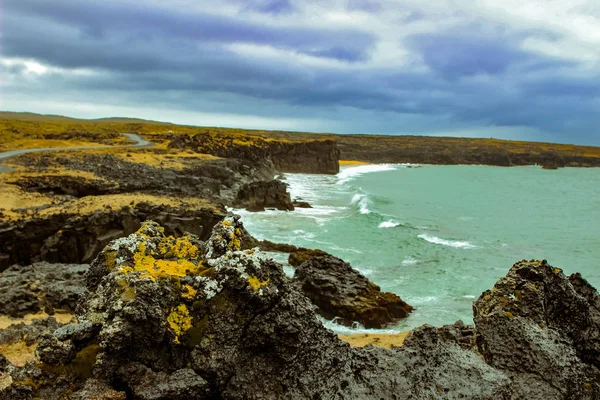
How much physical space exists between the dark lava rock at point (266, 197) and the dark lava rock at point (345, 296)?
806 inches

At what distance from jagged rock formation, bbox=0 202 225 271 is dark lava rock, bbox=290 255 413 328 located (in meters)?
6.52

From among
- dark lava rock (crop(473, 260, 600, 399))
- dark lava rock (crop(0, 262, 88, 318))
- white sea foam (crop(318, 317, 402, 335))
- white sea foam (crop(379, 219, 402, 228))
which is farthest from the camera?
white sea foam (crop(379, 219, 402, 228))

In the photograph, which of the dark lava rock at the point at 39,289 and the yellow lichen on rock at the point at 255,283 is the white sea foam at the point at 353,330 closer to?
the dark lava rock at the point at 39,289

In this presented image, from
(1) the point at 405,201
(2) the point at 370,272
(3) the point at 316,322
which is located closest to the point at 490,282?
(2) the point at 370,272

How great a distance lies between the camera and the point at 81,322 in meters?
4.80

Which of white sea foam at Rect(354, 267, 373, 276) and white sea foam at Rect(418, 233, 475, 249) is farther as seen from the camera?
white sea foam at Rect(418, 233, 475, 249)

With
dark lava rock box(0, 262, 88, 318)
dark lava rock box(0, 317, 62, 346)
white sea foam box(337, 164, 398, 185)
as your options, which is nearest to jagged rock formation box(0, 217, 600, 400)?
dark lava rock box(0, 317, 62, 346)

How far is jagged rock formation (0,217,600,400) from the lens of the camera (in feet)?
14.7

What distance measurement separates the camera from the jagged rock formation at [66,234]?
623 inches

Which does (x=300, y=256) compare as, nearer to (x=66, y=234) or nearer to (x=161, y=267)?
(x=66, y=234)

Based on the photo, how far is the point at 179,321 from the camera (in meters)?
4.70

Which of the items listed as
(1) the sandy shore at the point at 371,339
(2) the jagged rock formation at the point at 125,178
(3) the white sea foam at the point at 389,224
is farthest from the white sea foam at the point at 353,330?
(3) the white sea foam at the point at 389,224

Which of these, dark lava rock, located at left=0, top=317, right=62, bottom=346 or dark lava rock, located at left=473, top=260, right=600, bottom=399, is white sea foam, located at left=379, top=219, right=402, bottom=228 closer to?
dark lava rock, located at left=0, top=317, right=62, bottom=346

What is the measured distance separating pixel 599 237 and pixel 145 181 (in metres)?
29.6
